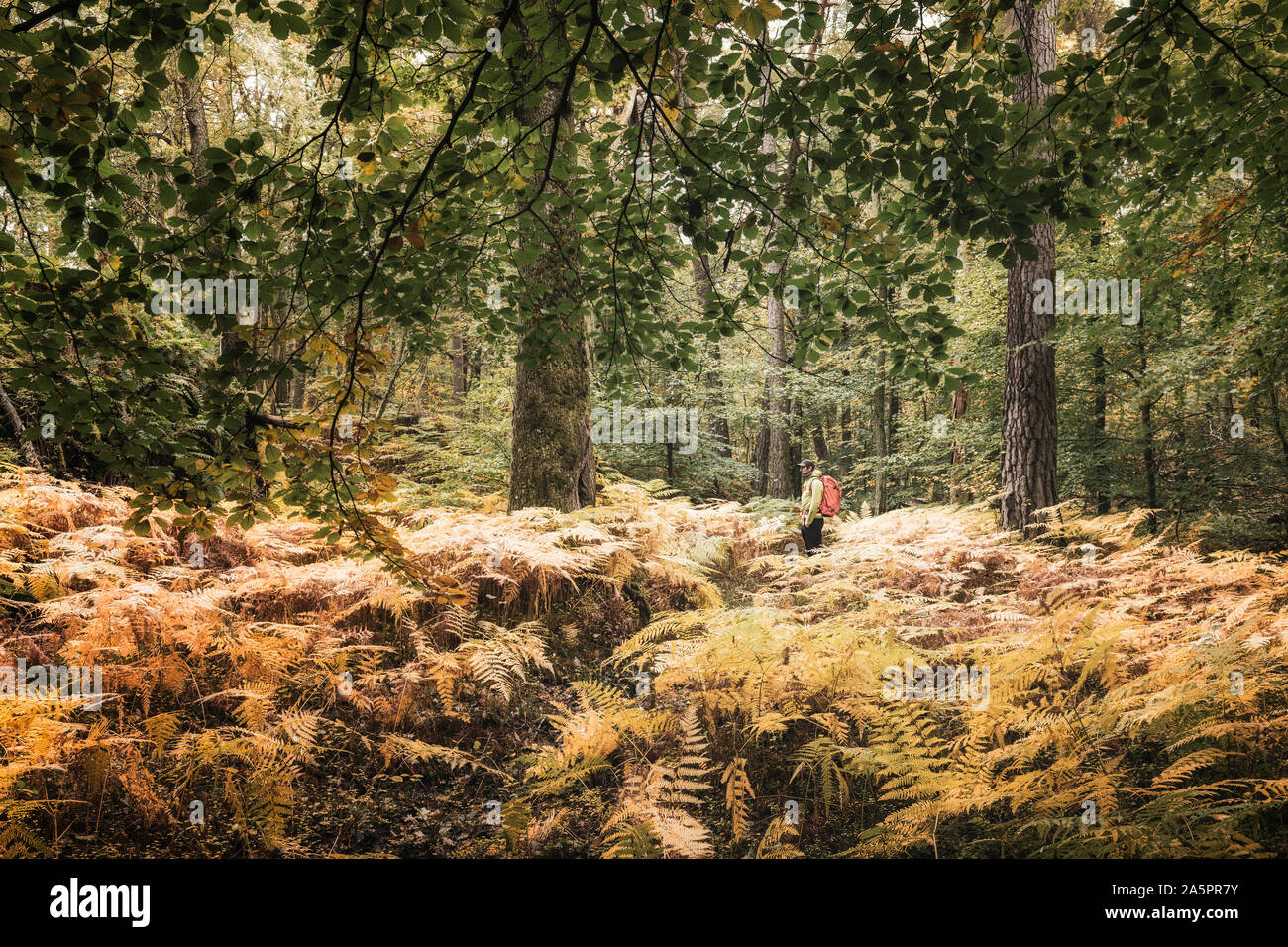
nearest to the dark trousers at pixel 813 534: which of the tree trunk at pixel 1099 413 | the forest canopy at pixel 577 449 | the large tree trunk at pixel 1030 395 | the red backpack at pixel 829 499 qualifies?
the red backpack at pixel 829 499

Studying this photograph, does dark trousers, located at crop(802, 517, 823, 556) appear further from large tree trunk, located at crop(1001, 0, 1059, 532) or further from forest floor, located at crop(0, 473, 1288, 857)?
forest floor, located at crop(0, 473, 1288, 857)

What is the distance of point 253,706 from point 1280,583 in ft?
25.0

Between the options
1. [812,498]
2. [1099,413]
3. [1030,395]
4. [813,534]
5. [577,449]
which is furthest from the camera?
[1099,413]

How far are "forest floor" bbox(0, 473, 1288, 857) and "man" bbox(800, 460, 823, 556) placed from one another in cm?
359

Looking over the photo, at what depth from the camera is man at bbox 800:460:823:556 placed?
32.8 feet

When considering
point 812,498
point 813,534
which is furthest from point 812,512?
point 813,534

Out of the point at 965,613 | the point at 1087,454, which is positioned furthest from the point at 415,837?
the point at 1087,454

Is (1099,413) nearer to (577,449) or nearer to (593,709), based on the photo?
(577,449)

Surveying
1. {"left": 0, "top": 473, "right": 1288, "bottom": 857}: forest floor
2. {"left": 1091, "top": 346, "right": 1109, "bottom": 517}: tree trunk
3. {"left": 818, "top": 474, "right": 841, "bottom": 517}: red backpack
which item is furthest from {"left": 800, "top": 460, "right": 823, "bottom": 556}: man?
{"left": 1091, "top": 346, "right": 1109, "bottom": 517}: tree trunk

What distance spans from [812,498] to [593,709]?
257 inches

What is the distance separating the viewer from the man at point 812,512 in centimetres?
1000

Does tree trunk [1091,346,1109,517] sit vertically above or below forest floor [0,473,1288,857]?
above

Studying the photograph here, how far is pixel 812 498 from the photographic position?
394 inches

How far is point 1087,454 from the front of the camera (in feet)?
33.4
